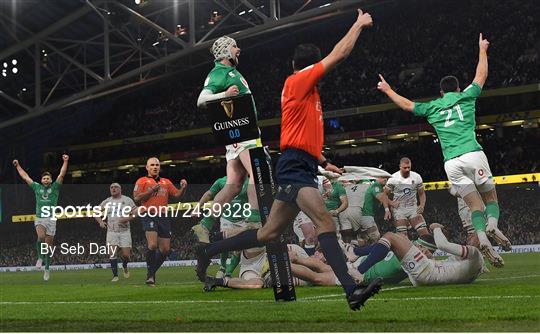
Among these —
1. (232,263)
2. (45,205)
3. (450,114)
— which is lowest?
(232,263)

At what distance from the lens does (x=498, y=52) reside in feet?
106

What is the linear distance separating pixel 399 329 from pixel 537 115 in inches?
999

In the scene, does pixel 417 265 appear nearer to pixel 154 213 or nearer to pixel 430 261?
pixel 430 261

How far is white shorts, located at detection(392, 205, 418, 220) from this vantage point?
461 inches

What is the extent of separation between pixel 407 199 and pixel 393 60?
77.7ft

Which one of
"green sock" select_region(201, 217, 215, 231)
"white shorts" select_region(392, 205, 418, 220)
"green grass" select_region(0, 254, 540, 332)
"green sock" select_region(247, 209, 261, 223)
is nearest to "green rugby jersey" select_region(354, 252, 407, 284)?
"green grass" select_region(0, 254, 540, 332)

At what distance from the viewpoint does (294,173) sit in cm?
666

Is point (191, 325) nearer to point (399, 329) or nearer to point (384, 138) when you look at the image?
point (399, 329)

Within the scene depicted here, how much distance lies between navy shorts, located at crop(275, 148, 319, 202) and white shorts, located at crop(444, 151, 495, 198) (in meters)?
4.19

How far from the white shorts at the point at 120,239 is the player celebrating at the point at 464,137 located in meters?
7.45

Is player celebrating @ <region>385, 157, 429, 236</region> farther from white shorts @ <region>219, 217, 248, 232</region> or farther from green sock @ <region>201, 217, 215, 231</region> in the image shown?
green sock @ <region>201, 217, 215, 231</region>

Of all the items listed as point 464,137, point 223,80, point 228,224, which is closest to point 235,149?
point 223,80

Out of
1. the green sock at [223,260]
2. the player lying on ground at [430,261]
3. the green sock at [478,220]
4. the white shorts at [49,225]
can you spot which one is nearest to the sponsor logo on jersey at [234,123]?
the player lying on ground at [430,261]

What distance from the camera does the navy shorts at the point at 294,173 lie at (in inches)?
261
